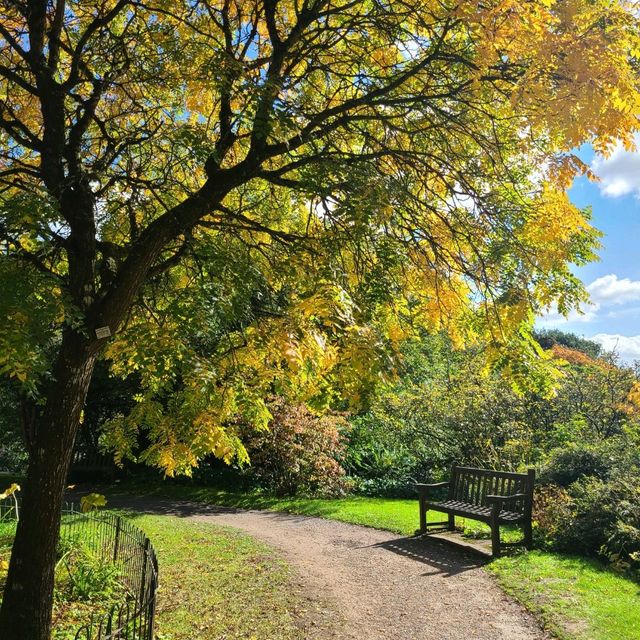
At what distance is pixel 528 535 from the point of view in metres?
8.13

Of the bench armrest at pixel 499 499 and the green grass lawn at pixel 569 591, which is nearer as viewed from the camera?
the green grass lawn at pixel 569 591

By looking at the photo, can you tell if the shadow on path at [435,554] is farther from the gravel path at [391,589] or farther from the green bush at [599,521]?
the green bush at [599,521]

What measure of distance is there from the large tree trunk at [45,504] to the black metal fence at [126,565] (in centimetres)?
50

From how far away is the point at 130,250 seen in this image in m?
5.19

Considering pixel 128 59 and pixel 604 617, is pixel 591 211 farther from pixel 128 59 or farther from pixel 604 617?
pixel 128 59

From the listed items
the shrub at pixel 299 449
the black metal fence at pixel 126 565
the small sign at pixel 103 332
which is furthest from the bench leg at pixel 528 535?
the small sign at pixel 103 332

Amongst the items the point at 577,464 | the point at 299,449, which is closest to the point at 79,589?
A: the point at 299,449

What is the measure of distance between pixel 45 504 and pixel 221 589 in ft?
9.63

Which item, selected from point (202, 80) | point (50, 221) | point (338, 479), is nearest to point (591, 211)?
point (202, 80)

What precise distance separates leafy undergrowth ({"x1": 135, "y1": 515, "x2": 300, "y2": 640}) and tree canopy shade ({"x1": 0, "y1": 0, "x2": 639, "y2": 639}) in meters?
1.60

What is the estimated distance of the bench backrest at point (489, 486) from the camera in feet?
27.4

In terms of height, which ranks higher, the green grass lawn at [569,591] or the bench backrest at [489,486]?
the bench backrest at [489,486]

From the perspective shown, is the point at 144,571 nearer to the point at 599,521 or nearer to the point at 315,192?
the point at 315,192

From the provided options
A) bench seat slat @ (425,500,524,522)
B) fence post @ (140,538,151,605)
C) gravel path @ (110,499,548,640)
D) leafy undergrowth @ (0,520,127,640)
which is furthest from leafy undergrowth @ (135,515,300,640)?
bench seat slat @ (425,500,524,522)
